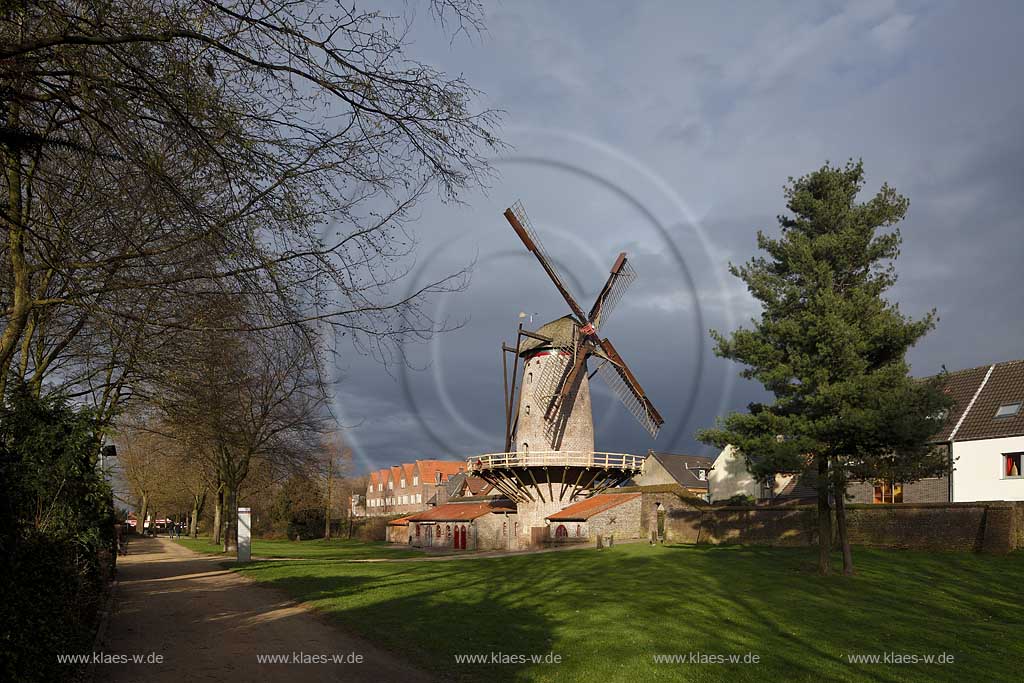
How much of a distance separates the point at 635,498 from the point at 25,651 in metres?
38.3

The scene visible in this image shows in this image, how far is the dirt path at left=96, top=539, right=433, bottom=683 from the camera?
1095cm

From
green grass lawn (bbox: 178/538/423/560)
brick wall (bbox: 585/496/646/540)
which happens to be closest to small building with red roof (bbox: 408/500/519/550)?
green grass lawn (bbox: 178/538/423/560)

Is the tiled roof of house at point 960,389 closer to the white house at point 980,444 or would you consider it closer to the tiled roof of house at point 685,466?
the white house at point 980,444

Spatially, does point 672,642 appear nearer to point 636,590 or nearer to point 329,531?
point 636,590

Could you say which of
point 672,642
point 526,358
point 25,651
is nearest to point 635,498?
point 526,358

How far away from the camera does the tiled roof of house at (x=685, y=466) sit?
61.9 meters

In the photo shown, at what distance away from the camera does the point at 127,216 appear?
7691mm

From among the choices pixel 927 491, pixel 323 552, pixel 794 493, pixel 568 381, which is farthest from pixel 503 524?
pixel 927 491

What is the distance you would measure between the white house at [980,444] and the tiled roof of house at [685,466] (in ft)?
79.1

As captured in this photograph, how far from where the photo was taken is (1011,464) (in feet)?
107

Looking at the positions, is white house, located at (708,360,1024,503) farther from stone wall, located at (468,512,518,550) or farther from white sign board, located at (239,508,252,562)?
white sign board, located at (239,508,252,562)

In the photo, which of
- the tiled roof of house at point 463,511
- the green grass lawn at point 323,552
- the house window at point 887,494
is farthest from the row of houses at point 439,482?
the house window at point 887,494

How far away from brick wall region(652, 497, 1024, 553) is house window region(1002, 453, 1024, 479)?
5049 millimetres

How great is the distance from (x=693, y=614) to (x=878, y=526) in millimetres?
18335
